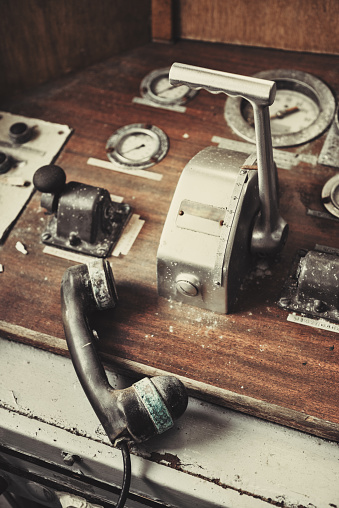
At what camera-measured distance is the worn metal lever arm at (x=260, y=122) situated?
113cm

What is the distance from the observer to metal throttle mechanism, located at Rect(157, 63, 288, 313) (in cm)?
129

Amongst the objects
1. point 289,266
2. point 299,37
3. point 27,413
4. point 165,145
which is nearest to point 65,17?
point 165,145

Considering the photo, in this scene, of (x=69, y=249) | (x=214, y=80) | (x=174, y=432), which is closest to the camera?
(x=214, y=80)

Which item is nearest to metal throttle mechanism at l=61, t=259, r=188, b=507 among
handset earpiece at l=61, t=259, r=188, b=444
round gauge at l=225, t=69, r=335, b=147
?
handset earpiece at l=61, t=259, r=188, b=444

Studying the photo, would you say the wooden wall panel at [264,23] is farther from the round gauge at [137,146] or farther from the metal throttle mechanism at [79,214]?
the metal throttle mechanism at [79,214]

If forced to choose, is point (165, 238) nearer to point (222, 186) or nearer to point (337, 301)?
point (222, 186)

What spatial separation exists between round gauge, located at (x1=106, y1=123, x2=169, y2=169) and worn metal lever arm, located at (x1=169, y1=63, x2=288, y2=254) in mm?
513

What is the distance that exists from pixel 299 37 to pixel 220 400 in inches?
54.9

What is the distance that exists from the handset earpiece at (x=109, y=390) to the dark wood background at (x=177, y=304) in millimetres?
109

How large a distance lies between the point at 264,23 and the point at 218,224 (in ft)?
3.65

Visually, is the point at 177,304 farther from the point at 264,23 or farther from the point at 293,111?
the point at 264,23

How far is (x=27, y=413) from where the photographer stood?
4.51ft

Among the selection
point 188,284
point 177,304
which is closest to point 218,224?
point 188,284

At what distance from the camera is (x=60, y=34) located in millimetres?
2025
